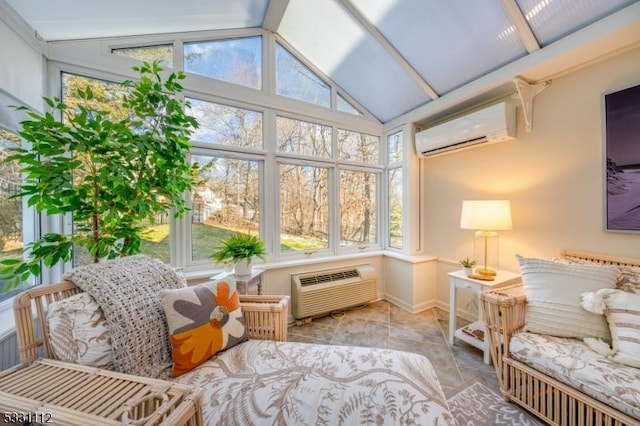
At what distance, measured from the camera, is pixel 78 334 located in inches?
37.8

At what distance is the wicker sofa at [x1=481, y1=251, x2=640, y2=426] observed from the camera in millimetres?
1104

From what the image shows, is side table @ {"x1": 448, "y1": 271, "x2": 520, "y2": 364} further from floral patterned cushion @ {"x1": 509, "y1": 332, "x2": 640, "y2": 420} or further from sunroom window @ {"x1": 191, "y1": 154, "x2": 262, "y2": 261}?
sunroom window @ {"x1": 191, "y1": 154, "x2": 262, "y2": 261}

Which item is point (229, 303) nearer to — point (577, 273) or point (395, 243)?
point (577, 273)

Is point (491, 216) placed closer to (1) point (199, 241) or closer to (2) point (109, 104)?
(1) point (199, 241)

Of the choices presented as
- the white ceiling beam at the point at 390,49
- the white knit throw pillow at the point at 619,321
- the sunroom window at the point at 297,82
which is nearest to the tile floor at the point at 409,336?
the white knit throw pillow at the point at 619,321

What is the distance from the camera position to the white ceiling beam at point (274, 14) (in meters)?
2.28

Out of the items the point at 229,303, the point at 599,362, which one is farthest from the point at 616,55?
the point at 229,303

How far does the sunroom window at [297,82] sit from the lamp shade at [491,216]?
2.07 meters

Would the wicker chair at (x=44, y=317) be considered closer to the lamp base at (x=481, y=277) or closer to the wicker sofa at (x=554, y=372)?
the wicker sofa at (x=554, y=372)

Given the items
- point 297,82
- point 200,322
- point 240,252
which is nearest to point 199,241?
point 240,252

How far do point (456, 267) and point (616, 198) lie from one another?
4.64 ft

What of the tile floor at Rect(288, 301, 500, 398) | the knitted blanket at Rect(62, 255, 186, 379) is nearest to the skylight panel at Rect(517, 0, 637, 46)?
the tile floor at Rect(288, 301, 500, 398)

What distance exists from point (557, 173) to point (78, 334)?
328 cm

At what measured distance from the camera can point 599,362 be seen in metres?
1.21
